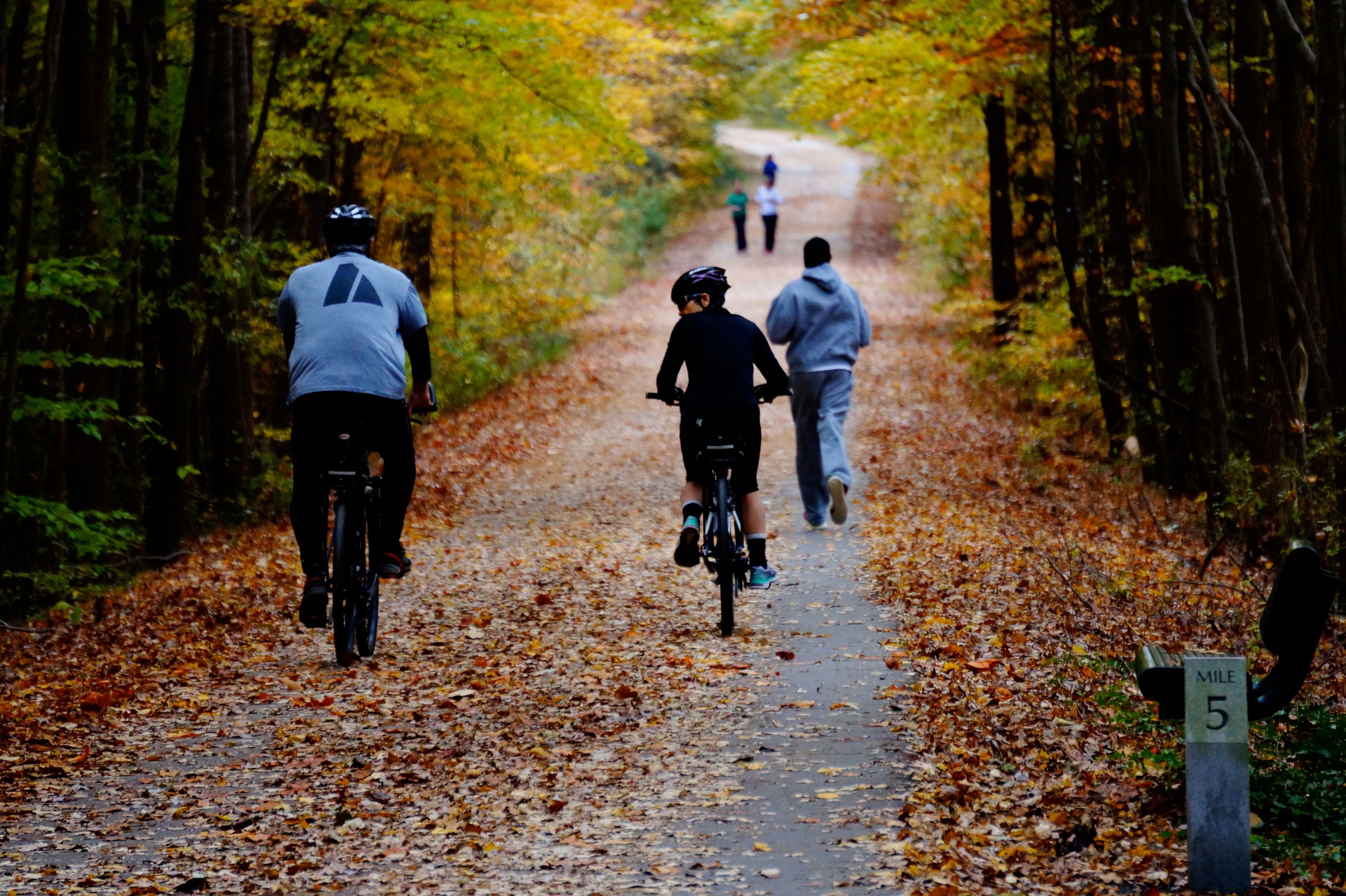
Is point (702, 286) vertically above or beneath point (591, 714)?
above

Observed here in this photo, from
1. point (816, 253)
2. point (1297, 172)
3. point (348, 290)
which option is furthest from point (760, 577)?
point (1297, 172)

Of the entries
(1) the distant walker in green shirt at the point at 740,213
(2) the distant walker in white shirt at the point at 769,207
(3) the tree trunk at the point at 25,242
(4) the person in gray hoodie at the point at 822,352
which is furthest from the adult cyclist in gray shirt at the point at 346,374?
(2) the distant walker in white shirt at the point at 769,207

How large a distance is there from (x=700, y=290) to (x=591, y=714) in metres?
2.91

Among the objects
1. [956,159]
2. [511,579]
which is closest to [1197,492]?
[511,579]

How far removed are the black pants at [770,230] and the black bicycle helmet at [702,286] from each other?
1277 inches

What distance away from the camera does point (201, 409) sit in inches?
588

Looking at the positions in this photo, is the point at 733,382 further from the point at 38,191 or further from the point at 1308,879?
the point at 38,191

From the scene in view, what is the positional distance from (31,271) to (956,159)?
20.4 meters

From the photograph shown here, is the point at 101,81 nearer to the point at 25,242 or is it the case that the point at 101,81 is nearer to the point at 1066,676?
the point at 25,242

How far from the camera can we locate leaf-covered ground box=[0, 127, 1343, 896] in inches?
192

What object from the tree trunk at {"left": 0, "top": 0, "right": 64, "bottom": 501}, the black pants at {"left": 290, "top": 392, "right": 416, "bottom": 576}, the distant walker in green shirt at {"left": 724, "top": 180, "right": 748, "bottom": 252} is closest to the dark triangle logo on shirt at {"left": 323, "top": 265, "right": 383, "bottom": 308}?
the black pants at {"left": 290, "top": 392, "right": 416, "bottom": 576}

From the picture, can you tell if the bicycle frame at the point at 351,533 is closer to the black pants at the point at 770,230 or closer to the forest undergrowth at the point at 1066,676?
the forest undergrowth at the point at 1066,676

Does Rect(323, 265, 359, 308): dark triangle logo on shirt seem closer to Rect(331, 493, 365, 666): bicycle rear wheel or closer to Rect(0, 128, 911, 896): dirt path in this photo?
Rect(331, 493, 365, 666): bicycle rear wheel

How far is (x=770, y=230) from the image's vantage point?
4100cm
